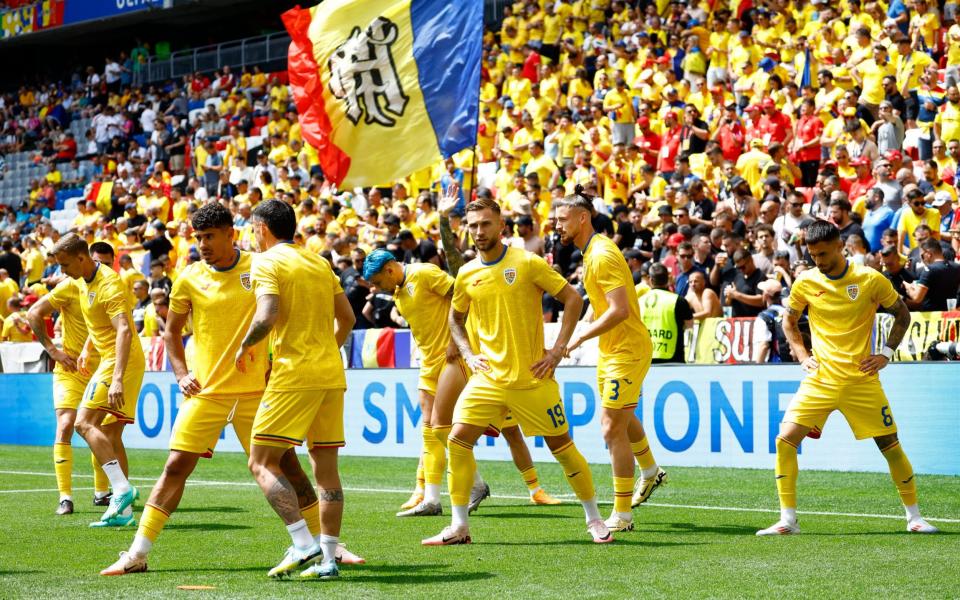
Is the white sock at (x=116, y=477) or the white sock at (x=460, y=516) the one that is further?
the white sock at (x=116, y=477)

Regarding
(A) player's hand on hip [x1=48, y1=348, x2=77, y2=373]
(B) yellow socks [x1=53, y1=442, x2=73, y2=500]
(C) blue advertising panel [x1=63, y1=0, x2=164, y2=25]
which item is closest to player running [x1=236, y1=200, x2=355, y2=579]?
(A) player's hand on hip [x1=48, y1=348, x2=77, y2=373]

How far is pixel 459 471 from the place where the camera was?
30.1ft

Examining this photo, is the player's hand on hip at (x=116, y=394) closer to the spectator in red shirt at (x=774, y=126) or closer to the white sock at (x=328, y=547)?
the white sock at (x=328, y=547)

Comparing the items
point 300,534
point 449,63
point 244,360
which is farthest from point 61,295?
point 449,63

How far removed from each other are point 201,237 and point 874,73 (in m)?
14.4

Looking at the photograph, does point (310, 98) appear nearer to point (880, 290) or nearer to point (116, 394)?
point (116, 394)

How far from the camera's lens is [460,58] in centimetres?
1611

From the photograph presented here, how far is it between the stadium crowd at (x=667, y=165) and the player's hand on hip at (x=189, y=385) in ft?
14.2

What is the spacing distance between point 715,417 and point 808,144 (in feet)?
21.1

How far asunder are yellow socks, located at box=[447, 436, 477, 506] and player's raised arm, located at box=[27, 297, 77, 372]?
14.6ft

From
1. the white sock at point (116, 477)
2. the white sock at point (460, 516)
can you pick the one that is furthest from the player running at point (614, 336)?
the white sock at point (116, 477)

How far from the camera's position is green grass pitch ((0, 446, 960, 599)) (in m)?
7.39

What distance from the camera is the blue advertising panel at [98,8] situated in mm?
39844

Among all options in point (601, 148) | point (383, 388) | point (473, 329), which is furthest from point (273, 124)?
point (473, 329)
